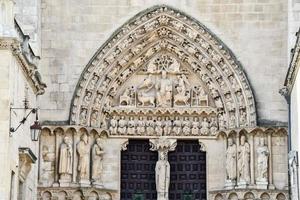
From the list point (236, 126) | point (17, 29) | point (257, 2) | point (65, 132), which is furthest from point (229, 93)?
point (17, 29)

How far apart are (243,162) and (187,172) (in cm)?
161

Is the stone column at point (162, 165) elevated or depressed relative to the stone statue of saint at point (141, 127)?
depressed

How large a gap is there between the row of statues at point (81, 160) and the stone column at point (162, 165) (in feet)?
4.63

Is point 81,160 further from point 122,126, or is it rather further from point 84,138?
point 122,126

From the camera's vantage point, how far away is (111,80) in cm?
2444

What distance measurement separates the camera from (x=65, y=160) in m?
23.5

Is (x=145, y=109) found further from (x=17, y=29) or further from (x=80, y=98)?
(x=17, y=29)

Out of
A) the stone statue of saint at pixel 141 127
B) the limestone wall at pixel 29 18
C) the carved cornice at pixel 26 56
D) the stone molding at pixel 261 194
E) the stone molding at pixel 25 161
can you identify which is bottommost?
the stone molding at pixel 261 194

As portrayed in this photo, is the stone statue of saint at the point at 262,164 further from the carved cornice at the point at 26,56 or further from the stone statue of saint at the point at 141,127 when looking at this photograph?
the carved cornice at the point at 26,56

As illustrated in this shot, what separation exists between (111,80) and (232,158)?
139 inches

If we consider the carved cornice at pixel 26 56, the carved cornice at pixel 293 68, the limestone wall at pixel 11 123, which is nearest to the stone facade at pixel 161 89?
the carved cornice at pixel 26 56

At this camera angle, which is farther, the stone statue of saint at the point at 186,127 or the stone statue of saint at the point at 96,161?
the stone statue of saint at the point at 186,127

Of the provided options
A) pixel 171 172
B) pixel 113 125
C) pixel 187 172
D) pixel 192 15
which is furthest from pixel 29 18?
pixel 187 172

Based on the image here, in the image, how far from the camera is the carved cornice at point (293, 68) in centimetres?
2043
